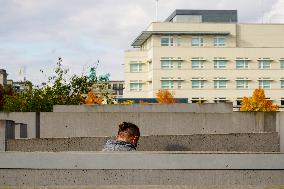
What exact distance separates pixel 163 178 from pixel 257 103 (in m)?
99.6

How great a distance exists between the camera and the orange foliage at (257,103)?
104m

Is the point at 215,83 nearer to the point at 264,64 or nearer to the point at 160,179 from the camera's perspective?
the point at 264,64

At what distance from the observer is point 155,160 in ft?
22.3

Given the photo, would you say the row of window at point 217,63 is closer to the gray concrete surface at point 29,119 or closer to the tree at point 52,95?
the tree at point 52,95

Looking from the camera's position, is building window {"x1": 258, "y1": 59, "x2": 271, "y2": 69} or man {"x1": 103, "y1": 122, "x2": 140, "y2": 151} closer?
man {"x1": 103, "y1": 122, "x2": 140, "y2": 151}

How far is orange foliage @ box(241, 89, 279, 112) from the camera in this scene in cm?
10350

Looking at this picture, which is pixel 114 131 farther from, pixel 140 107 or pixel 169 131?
pixel 140 107

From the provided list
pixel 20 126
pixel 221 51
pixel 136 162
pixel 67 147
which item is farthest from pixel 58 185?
pixel 221 51

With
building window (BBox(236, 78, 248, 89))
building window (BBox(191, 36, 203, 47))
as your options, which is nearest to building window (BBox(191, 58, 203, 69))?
building window (BBox(191, 36, 203, 47))

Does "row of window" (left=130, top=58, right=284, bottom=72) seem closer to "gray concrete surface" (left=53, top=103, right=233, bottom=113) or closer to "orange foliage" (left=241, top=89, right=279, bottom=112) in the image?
"orange foliage" (left=241, top=89, right=279, bottom=112)

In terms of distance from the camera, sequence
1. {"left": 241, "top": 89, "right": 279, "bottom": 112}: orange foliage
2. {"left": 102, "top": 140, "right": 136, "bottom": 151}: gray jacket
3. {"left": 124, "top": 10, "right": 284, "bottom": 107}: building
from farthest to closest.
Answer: {"left": 124, "top": 10, "right": 284, "bottom": 107}: building, {"left": 241, "top": 89, "right": 279, "bottom": 112}: orange foliage, {"left": 102, "top": 140, "right": 136, "bottom": 151}: gray jacket

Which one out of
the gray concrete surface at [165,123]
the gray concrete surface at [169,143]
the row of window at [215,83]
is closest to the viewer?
the gray concrete surface at [169,143]

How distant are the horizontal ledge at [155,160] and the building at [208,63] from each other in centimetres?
10512

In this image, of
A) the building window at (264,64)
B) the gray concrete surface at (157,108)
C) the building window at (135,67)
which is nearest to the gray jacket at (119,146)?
the gray concrete surface at (157,108)
